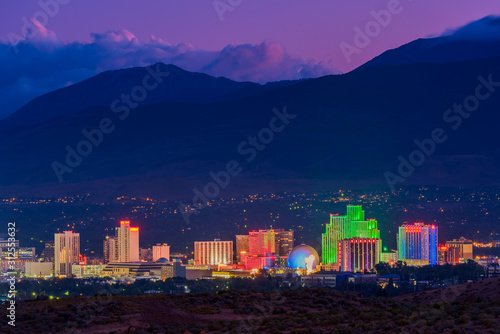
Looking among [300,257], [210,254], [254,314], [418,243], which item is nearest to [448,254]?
[418,243]

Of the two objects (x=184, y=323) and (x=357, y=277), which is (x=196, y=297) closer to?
(x=184, y=323)

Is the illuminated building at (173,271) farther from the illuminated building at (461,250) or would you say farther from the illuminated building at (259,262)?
the illuminated building at (461,250)

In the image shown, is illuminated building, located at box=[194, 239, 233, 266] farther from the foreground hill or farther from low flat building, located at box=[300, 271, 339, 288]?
the foreground hill

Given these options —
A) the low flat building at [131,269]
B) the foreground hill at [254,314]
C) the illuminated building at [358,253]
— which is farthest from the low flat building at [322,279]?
the foreground hill at [254,314]

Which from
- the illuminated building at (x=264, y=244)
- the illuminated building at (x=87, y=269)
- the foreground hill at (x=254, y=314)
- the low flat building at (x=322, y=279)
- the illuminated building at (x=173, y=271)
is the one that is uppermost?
the foreground hill at (x=254, y=314)

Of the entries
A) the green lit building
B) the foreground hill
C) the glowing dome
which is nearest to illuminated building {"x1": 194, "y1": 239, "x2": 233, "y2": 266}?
the green lit building

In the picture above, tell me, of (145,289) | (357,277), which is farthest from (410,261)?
(145,289)

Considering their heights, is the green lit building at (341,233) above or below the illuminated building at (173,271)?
above

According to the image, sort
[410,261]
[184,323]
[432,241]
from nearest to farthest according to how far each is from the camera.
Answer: [184,323] → [410,261] → [432,241]
